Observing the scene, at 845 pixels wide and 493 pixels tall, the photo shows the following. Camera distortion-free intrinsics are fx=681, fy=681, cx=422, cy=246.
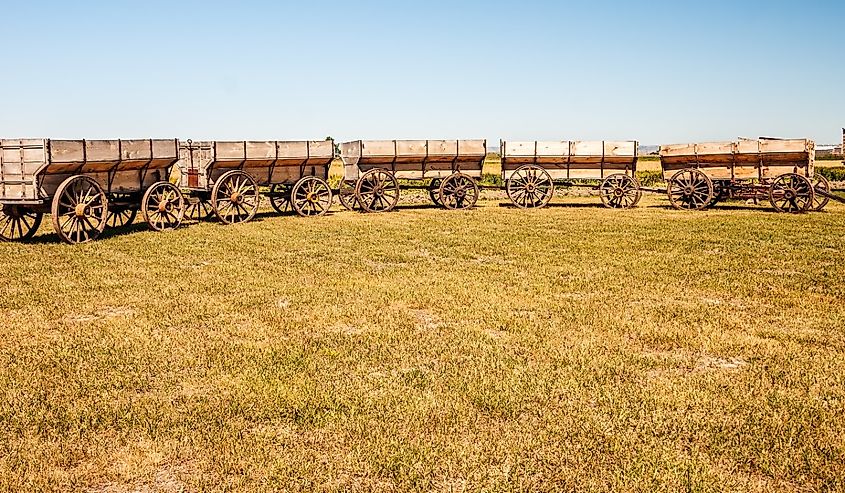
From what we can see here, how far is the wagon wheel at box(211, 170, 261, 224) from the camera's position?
13.7m

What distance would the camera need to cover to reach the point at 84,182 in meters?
10.9

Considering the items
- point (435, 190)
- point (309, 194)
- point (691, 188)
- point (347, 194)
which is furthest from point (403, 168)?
point (691, 188)

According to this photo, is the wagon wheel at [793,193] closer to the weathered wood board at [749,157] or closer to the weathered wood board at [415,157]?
the weathered wood board at [749,157]

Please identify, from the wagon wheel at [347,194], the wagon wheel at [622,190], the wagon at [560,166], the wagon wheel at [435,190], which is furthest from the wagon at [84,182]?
the wagon wheel at [622,190]

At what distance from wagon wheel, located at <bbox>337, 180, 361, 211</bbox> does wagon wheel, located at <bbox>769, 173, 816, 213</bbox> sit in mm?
10040

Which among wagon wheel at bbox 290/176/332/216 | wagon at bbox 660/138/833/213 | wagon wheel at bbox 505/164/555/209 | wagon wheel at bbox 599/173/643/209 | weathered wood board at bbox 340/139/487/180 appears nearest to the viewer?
wagon wheel at bbox 290/176/332/216

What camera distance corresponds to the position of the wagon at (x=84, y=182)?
9.98m

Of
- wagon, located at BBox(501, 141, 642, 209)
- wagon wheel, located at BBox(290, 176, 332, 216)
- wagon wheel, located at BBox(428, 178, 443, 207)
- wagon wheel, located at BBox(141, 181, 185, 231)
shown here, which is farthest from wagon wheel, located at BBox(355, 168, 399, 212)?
wagon wheel, located at BBox(141, 181, 185, 231)

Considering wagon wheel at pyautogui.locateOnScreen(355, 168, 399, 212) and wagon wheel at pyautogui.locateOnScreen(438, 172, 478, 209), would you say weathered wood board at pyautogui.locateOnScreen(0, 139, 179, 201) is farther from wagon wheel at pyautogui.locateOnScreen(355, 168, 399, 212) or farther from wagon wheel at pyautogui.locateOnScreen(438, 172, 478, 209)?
wagon wheel at pyautogui.locateOnScreen(438, 172, 478, 209)

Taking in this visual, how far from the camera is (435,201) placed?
18141mm

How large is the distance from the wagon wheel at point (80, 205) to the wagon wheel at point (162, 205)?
0.89 m

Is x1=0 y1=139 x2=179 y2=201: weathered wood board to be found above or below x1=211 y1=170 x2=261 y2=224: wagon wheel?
above

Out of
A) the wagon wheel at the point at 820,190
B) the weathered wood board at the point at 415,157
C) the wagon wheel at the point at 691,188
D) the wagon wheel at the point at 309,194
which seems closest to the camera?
the wagon wheel at the point at 309,194

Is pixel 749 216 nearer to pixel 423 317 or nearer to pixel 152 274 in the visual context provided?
pixel 423 317
